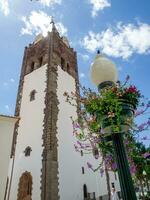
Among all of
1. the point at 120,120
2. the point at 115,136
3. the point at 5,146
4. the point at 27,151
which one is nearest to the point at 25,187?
the point at 27,151

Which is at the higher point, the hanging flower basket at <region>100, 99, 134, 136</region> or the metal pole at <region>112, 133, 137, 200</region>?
the hanging flower basket at <region>100, 99, 134, 136</region>

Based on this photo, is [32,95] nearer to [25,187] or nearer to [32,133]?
[32,133]

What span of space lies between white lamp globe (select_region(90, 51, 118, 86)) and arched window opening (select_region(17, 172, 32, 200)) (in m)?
12.7

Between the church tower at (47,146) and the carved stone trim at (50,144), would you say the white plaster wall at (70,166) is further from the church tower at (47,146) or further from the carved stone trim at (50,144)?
the carved stone trim at (50,144)

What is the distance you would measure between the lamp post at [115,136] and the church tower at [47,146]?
37.5 feet

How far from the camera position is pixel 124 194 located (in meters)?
2.56

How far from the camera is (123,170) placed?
2748 mm

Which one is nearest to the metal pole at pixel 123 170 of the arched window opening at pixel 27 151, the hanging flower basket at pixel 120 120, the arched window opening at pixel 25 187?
the hanging flower basket at pixel 120 120

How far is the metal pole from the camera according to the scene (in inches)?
101

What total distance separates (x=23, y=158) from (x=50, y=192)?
3.90 metres

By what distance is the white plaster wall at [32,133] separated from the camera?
14.6 metres

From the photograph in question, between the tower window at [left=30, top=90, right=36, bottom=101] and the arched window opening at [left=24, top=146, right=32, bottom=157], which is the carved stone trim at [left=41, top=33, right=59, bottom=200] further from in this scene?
the tower window at [left=30, top=90, right=36, bottom=101]

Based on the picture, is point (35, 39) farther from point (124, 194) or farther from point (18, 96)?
point (124, 194)

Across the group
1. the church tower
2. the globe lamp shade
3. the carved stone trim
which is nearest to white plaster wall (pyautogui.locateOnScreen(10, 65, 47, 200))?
the church tower
